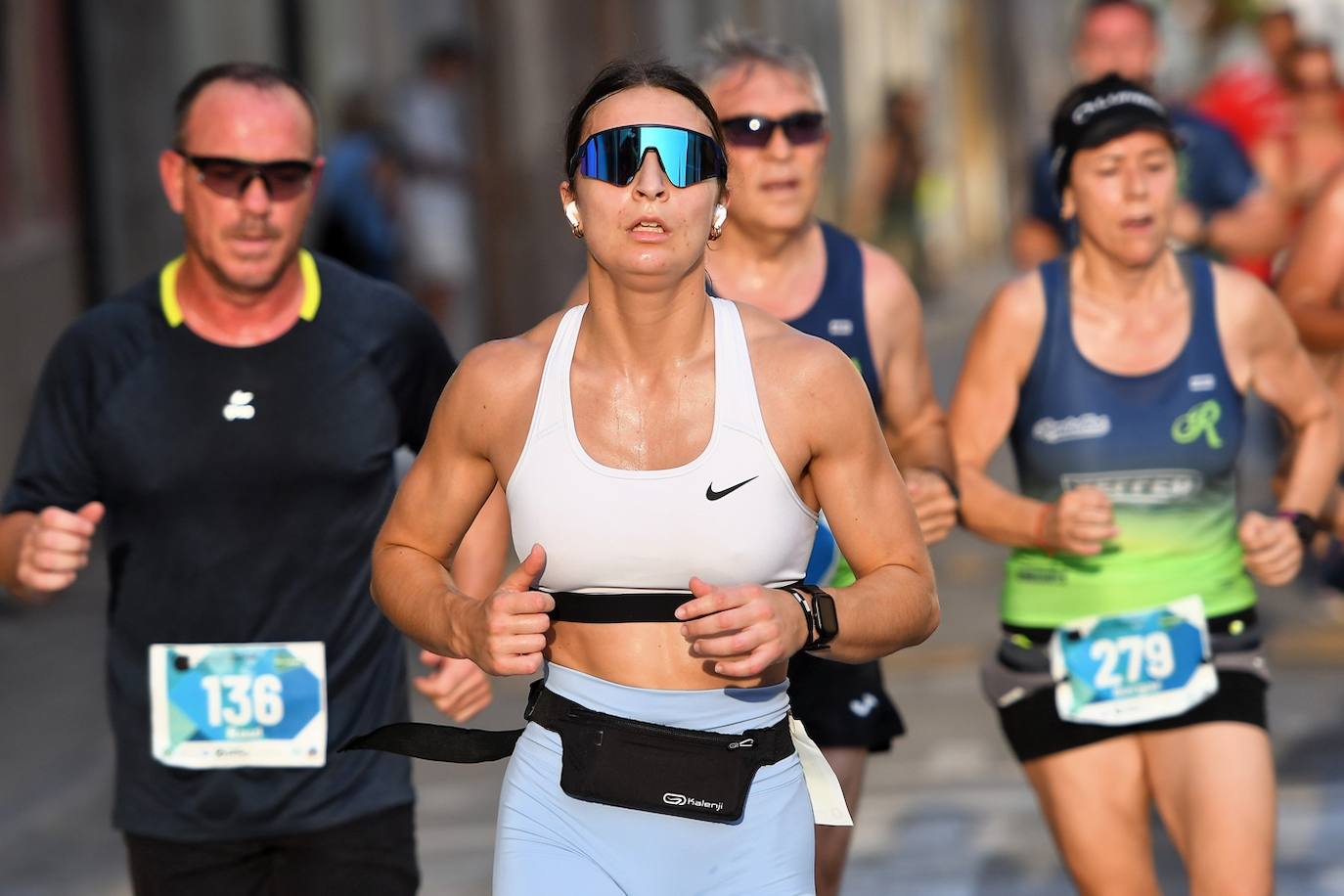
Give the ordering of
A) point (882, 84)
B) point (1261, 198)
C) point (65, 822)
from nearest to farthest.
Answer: point (65, 822), point (1261, 198), point (882, 84)

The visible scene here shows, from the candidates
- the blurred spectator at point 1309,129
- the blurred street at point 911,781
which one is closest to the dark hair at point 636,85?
the blurred street at point 911,781

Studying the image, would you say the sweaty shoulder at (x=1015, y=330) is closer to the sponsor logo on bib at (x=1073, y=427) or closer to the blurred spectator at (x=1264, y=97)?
the sponsor logo on bib at (x=1073, y=427)

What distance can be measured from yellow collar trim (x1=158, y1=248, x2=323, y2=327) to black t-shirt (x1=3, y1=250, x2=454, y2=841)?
0.09ft

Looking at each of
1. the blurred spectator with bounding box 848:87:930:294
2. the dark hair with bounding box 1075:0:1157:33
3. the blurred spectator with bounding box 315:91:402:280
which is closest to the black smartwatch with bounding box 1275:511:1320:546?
the dark hair with bounding box 1075:0:1157:33

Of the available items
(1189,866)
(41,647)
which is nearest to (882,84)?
(41,647)

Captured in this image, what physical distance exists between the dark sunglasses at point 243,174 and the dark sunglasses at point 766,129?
106 cm

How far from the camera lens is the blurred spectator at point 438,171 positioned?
600 inches

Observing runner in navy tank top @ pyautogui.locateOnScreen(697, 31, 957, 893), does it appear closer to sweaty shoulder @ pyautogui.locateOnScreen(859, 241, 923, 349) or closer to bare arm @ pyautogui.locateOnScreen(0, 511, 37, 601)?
sweaty shoulder @ pyautogui.locateOnScreen(859, 241, 923, 349)

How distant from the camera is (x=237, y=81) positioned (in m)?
5.11

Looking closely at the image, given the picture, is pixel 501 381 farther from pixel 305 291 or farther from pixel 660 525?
pixel 305 291

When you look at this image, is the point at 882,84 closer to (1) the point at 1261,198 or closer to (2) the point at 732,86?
(1) the point at 1261,198

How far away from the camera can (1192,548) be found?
5391 millimetres

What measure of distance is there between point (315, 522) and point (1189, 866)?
1944 mm

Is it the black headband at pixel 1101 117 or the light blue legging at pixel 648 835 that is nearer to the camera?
the light blue legging at pixel 648 835
